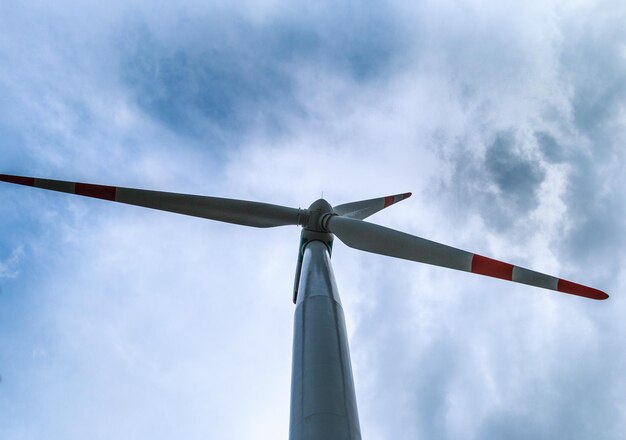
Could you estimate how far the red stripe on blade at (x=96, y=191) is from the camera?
1839 centimetres

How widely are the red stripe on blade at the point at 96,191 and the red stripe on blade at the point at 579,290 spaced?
51.9 ft

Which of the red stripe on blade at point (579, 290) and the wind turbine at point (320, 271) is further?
the red stripe on blade at point (579, 290)

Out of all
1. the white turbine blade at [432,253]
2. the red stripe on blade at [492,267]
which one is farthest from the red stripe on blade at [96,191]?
the red stripe on blade at [492,267]

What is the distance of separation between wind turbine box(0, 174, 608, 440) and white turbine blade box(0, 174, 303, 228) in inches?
1.2

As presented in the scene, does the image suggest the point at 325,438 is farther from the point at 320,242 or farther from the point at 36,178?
the point at 36,178

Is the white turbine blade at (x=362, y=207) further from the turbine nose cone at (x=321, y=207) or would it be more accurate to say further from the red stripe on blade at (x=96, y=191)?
the red stripe on blade at (x=96, y=191)

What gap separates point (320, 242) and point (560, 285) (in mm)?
8393

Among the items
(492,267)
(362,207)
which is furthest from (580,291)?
(362,207)

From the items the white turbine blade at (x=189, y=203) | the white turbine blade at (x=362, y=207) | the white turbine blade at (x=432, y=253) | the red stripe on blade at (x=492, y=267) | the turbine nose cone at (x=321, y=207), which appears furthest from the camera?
the white turbine blade at (x=362, y=207)

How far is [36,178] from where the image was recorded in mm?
18109

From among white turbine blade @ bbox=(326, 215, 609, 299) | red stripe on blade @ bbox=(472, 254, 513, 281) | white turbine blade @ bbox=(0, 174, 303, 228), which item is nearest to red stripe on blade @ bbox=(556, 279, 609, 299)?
white turbine blade @ bbox=(326, 215, 609, 299)

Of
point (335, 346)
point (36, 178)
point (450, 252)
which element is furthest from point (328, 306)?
point (36, 178)

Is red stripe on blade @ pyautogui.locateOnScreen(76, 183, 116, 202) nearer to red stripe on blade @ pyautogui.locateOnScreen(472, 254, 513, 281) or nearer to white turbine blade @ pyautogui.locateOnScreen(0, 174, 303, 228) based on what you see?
white turbine blade @ pyautogui.locateOnScreen(0, 174, 303, 228)

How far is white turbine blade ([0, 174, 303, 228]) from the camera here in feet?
60.1
